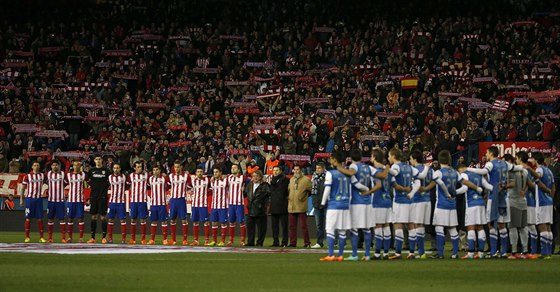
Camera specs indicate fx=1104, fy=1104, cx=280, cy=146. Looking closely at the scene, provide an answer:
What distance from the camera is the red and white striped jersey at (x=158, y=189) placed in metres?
31.8

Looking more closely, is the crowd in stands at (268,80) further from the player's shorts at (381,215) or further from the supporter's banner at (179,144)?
the player's shorts at (381,215)

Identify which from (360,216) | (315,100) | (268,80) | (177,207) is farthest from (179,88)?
(360,216)

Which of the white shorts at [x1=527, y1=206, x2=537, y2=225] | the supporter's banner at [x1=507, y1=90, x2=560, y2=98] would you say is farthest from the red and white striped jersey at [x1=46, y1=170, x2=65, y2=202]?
the supporter's banner at [x1=507, y1=90, x2=560, y2=98]

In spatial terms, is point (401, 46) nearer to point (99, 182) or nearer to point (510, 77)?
point (510, 77)

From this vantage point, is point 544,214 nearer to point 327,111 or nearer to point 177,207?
point 177,207

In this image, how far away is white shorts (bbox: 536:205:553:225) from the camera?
938 inches

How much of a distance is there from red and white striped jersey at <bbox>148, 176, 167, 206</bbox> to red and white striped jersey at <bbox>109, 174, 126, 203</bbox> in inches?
→ 32.5

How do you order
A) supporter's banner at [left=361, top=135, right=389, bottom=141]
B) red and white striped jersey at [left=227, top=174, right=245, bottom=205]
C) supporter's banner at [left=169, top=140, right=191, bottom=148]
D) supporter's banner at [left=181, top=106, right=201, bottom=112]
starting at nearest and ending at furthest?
1. red and white striped jersey at [left=227, top=174, right=245, bottom=205]
2. supporter's banner at [left=361, top=135, right=389, bottom=141]
3. supporter's banner at [left=169, top=140, right=191, bottom=148]
4. supporter's banner at [left=181, top=106, right=201, bottom=112]

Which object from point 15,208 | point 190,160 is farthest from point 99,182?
point 15,208

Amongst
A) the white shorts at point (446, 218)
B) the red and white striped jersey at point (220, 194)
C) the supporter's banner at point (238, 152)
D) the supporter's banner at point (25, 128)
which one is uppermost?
the supporter's banner at point (25, 128)

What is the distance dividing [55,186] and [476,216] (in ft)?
46.7

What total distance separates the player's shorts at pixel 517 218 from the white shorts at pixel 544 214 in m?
0.35

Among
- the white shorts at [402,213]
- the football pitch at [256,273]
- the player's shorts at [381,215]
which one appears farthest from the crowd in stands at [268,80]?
the football pitch at [256,273]

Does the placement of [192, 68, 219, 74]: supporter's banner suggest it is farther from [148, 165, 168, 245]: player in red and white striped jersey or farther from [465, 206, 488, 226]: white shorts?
[465, 206, 488, 226]: white shorts
